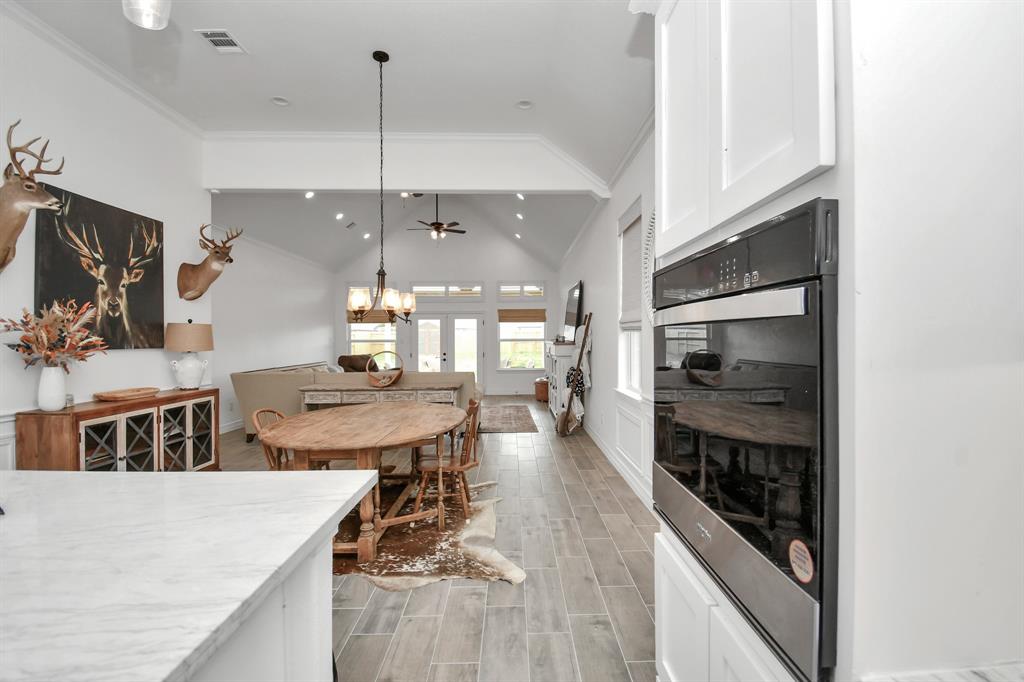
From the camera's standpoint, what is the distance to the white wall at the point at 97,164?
8.46ft

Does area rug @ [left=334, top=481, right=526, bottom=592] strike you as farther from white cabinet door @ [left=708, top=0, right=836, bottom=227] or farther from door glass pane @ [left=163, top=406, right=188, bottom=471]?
white cabinet door @ [left=708, top=0, right=836, bottom=227]

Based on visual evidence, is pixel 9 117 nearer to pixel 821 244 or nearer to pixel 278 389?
pixel 278 389

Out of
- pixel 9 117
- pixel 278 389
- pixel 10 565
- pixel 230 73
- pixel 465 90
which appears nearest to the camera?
pixel 10 565

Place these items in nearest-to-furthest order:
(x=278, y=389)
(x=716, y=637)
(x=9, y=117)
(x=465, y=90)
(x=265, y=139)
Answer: (x=716, y=637), (x=9, y=117), (x=465, y=90), (x=265, y=139), (x=278, y=389)

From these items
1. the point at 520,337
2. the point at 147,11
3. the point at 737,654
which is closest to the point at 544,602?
the point at 737,654

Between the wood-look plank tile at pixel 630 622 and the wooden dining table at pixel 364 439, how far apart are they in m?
1.22

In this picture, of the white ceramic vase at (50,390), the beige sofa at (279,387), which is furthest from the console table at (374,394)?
the white ceramic vase at (50,390)

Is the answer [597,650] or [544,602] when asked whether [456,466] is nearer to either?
[544,602]

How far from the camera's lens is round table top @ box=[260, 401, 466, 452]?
243 centimetres

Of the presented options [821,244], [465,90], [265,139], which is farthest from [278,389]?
[821,244]

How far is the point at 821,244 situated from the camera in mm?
684

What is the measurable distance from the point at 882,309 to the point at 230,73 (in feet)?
13.7

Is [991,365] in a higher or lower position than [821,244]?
lower

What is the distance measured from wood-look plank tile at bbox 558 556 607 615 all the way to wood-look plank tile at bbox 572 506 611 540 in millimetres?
337
